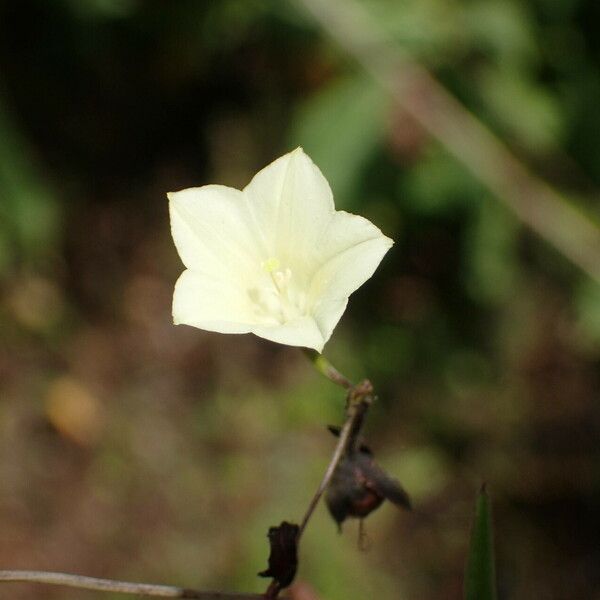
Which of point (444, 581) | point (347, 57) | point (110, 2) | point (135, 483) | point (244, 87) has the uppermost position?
point (244, 87)

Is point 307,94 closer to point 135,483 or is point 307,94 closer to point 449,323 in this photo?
point 449,323

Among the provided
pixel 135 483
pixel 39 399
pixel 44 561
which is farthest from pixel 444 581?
pixel 39 399

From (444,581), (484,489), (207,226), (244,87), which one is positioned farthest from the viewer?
(244,87)

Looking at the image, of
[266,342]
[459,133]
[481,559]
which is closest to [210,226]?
[481,559]

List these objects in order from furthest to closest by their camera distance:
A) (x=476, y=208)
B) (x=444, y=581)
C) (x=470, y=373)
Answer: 1. (x=470, y=373)
2. (x=444, y=581)
3. (x=476, y=208)

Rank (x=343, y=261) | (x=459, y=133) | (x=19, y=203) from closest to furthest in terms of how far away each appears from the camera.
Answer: (x=343, y=261), (x=459, y=133), (x=19, y=203)

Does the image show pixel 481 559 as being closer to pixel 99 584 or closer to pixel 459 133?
pixel 99 584

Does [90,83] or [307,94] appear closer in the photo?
[307,94]

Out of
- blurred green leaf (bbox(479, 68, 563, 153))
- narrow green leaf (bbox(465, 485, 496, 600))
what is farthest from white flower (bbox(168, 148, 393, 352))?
blurred green leaf (bbox(479, 68, 563, 153))
